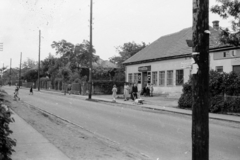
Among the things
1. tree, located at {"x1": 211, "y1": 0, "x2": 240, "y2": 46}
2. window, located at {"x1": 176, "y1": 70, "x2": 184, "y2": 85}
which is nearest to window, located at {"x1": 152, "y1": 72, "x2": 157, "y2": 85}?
window, located at {"x1": 176, "y1": 70, "x2": 184, "y2": 85}

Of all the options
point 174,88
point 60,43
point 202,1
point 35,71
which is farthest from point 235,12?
point 35,71

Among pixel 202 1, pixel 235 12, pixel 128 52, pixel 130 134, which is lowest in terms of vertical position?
pixel 130 134

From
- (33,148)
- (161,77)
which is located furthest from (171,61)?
(33,148)

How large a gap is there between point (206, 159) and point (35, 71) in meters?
75.8

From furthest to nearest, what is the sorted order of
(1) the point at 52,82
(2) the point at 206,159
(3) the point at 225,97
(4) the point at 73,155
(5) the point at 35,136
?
(1) the point at 52,82, (3) the point at 225,97, (5) the point at 35,136, (4) the point at 73,155, (2) the point at 206,159

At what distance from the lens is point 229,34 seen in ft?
44.4

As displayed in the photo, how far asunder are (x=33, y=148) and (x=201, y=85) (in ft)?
13.7

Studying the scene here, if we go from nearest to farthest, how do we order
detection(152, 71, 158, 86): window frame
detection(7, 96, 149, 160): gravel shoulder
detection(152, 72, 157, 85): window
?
1. detection(7, 96, 149, 160): gravel shoulder
2. detection(152, 71, 158, 86): window frame
3. detection(152, 72, 157, 85): window

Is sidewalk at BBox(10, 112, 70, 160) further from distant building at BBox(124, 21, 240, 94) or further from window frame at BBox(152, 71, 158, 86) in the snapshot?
window frame at BBox(152, 71, 158, 86)

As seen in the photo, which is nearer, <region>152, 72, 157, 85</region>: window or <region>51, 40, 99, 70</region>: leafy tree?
<region>152, 72, 157, 85</region>: window

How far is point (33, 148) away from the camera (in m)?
6.38

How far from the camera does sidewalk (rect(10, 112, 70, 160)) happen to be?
5.69 m

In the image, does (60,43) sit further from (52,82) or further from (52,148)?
(52,148)

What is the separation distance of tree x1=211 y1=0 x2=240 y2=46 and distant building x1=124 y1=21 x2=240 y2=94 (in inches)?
396
